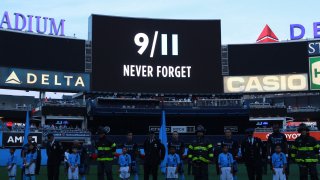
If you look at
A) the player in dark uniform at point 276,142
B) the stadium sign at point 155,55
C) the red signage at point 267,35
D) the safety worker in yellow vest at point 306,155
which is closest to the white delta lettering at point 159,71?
the stadium sign at point 155,55

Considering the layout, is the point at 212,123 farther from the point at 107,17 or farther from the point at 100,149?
the point at 100,149

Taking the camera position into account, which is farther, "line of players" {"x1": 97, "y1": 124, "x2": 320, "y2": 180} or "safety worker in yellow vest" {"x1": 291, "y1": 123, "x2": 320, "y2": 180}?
"line of players" {"x1": 97, "y1": 124, "x2": 320, "y2": 180}

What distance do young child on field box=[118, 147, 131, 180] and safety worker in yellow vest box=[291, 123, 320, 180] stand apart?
22.7 feet

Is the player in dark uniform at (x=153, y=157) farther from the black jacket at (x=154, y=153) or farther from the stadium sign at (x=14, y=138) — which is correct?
the stadium sign at (x=14, y=138)

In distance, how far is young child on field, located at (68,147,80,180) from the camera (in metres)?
17.7

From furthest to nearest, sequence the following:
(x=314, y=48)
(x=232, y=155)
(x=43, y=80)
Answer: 1. (x=314, y=48)
2. (x=43, y=80)
3. (x=232, y=155)

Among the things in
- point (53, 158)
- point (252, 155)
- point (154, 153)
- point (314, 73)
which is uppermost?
point (314, 73)

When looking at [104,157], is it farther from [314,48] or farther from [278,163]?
[314,48]

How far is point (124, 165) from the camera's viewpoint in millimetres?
19500

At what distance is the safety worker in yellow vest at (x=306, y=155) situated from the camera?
49.8ft

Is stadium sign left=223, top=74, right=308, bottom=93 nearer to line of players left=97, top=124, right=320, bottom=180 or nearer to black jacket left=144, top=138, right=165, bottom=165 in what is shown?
line of players left=97, top=124, right=320, bottom=180

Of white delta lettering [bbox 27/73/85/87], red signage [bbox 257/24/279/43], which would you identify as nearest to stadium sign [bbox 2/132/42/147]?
white delta lettering [bbox 27/73/85/87]

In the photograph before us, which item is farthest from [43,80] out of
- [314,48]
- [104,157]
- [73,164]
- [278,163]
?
[278,163]

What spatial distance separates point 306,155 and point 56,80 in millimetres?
47112
